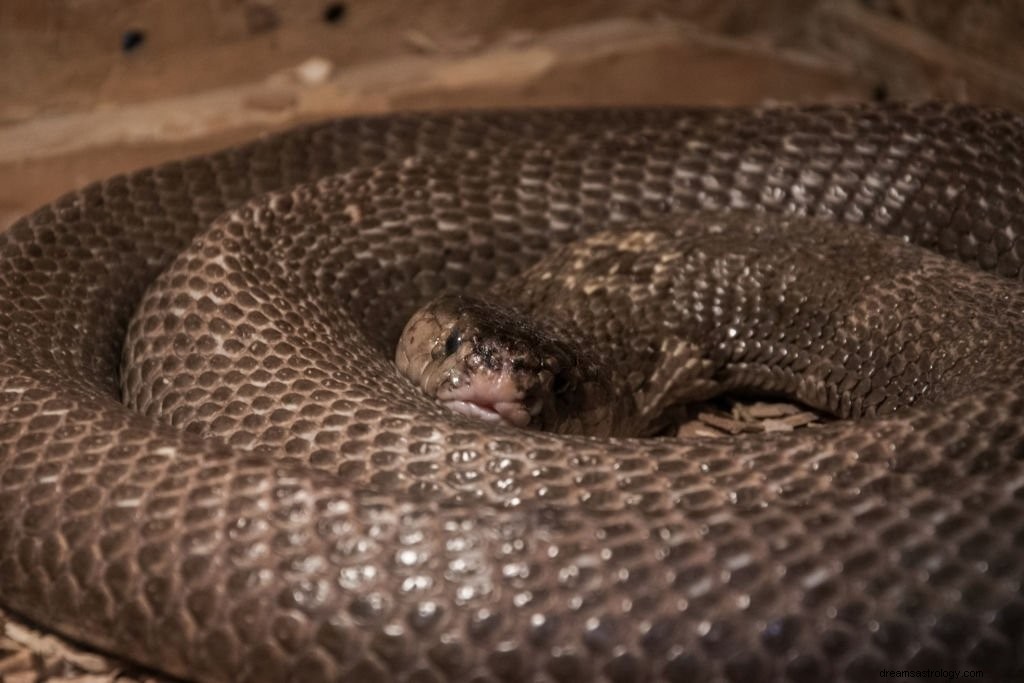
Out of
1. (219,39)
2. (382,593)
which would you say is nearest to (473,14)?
(219,39)

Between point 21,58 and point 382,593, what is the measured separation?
3444mm

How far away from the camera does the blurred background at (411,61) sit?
525cm

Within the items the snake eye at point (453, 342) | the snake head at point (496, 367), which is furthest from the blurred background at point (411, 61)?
the snake eye at point (453, 342)

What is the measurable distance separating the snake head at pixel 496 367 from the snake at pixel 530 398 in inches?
0.5

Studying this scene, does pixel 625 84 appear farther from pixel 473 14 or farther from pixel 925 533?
pixel 925 533

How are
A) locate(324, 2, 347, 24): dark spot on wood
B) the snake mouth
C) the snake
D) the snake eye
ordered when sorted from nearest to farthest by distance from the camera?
the snake, the snake mouth, the snake eye, locate(324, 2, 347, 24): dark spot on wood

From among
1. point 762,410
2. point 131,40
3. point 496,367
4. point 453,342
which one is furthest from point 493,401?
point 131,40

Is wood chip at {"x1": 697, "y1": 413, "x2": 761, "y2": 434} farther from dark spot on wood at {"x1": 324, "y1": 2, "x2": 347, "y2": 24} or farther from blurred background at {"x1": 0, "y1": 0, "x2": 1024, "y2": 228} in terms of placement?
dark spot on wood at {"x1": 324, "y1": 2, "x2": 347, "y2": 24}

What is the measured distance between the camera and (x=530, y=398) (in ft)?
12.6

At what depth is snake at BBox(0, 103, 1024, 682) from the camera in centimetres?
261

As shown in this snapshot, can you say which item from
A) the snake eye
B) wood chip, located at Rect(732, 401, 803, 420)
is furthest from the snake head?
wood chip, located at Rect(732, 401, 803, 420)

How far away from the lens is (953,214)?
14.9ft

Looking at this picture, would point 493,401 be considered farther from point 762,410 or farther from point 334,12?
point 334,12

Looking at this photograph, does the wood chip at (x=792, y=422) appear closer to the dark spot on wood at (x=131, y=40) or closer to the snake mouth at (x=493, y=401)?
the snake mouth at (x=493, y=401)
